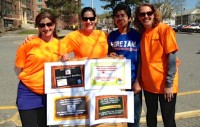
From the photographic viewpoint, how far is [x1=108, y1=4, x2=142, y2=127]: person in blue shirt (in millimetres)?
3762

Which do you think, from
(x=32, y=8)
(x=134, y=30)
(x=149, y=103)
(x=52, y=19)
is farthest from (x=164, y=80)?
(x=32, y=8)

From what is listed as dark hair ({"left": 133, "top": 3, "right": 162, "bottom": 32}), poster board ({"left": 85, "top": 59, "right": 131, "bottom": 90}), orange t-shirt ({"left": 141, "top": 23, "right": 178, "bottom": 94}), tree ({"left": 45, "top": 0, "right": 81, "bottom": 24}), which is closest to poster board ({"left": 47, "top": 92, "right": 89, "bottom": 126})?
poster board ({"left": 85, "top": 59, "right": 131, "bottom": 90})

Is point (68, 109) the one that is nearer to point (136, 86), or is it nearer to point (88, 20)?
point (136, 86)

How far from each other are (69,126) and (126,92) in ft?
2.69

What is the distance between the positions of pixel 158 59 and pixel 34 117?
164cm

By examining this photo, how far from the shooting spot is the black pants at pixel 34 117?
351 cm

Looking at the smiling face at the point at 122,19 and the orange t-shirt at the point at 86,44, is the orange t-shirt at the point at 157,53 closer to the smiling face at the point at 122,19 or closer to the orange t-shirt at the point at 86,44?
the smiling face at the point at 122,19

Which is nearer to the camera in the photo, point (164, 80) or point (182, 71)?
point (164, 80)

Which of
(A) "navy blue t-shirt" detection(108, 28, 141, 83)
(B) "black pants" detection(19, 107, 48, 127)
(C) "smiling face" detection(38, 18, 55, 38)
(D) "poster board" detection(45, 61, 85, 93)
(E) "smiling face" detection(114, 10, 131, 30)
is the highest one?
(E) "smiling face" detection(114, 10, 131, 30)

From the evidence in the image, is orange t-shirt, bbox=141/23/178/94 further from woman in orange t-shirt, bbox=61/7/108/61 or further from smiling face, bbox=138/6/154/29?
woman in orange t-shirt, bbox=61/7/108/61

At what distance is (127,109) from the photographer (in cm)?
379

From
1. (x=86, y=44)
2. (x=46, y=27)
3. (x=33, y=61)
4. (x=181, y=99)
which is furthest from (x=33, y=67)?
(x=181, y=99)

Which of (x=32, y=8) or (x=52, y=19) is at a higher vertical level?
(x=32, y=8)

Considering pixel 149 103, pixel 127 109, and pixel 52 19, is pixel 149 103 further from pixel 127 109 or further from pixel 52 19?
pixel 52 19
